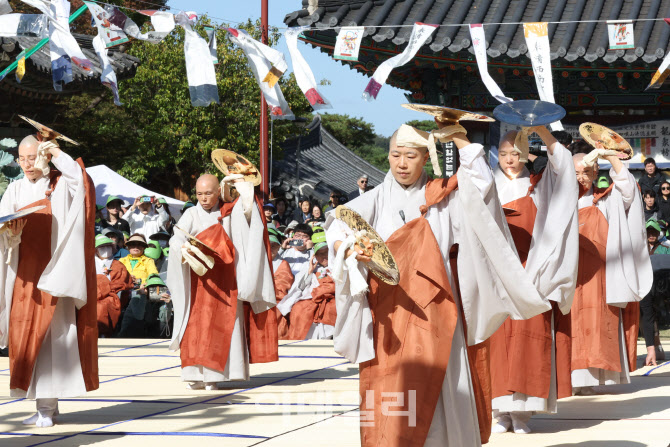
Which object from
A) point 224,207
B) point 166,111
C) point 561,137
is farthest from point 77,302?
point 166,111

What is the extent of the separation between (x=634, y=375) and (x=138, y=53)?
60.9 feet

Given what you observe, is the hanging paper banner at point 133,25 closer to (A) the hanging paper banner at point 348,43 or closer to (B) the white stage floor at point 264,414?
(A) the hanging paper banner at point 348,43

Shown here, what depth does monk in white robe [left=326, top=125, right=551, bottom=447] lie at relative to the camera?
4.64m

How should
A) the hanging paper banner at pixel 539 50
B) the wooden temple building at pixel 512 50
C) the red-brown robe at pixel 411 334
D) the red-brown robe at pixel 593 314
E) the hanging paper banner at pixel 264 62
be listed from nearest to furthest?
1. the red-brown robe at pixel 411 334
2. the red-brown robe at pixel 593 314
3. the hanging paper banner at pixel 264 62
4. the hanging paper banner at pixel 539 50
5. the wooden temple building at pixel 512 50

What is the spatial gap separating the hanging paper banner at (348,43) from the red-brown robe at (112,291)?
3969mm

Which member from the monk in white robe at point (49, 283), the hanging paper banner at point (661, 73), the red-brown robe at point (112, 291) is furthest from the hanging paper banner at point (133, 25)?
the hanging paper banner at point (661, 73)

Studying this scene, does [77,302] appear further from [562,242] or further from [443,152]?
[443,152]

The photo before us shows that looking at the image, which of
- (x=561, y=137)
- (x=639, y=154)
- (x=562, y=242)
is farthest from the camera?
(x=639, y=154)

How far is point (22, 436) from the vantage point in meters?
6.14

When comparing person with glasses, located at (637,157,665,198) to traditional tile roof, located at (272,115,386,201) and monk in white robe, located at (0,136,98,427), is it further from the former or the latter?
traditional tile roof, located at (272,115,386,201)

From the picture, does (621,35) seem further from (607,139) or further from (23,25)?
(23,25)

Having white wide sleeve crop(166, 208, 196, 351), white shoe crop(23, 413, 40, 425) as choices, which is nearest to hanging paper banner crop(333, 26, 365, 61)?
white wide sleeve crop(166, 208, 196, 351)

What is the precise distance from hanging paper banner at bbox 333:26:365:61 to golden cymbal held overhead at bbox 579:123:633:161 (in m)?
3.72

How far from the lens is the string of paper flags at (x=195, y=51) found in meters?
8.02
